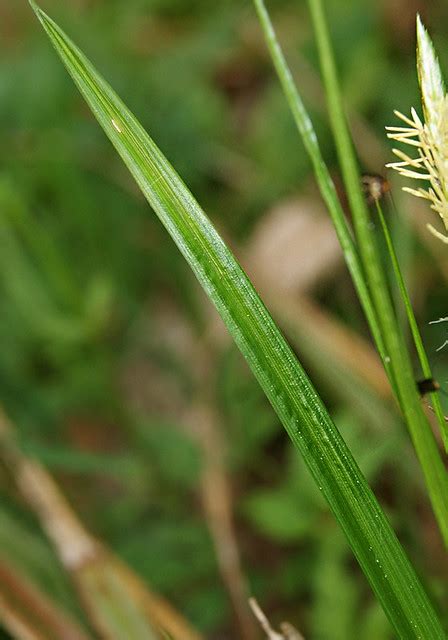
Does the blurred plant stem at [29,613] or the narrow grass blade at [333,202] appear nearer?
the narrow grass blade at [333,202]

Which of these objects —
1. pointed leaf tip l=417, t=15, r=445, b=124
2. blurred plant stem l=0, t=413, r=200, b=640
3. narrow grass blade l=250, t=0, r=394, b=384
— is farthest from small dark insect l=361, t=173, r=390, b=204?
blurred plant stem l=0, t=413, r=200, b=640

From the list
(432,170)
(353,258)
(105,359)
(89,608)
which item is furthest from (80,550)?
(432,170)

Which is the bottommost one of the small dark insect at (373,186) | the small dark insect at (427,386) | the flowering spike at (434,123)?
the small dark insect at (427,386)

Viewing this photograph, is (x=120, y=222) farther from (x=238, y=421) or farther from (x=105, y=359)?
(x=238, y=421)

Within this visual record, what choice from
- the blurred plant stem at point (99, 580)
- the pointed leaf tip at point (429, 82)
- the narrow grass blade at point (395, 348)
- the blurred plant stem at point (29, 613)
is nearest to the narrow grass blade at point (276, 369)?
the narrow grass blade at point (395, 348)

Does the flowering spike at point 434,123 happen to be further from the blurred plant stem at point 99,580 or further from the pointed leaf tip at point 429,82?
the blurred plant stem at point 99,580

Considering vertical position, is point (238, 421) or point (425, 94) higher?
point (425, 94)

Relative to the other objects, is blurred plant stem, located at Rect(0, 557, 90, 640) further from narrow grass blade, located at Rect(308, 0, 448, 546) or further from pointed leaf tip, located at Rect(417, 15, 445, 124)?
pointed leaf tip, located at Rect(417, 15, 445, 124)
